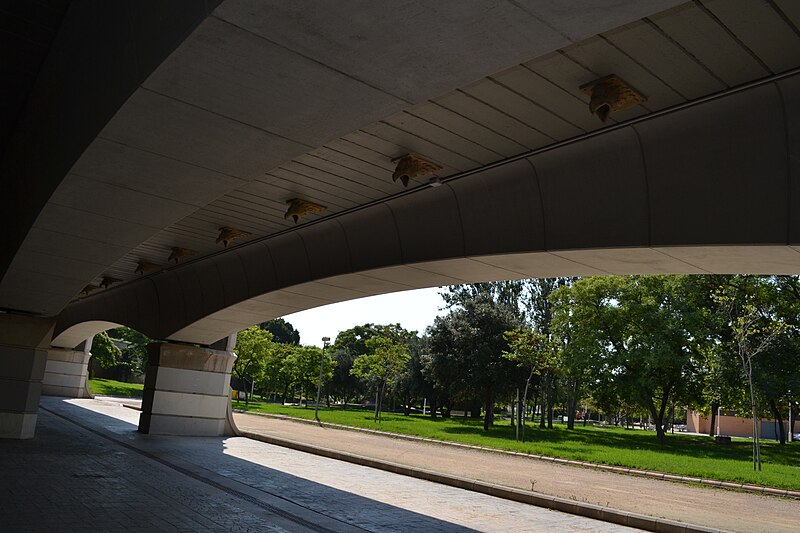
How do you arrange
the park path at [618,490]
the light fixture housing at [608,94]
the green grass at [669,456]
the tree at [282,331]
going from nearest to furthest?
the light fixture housing at [608,94], the park path at [618,490], the green grass at [669,456], the tree at [282,331]

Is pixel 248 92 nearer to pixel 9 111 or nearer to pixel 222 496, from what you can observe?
pixel 9 111

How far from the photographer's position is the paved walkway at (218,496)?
7.64 meters

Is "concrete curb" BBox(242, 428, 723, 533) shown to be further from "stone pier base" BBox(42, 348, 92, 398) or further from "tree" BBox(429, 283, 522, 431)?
"stone pier base" BBox(42, 348, 92, 398)

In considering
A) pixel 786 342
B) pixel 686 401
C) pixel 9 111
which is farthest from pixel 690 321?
pixel 9 111

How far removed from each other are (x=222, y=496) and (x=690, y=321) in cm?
2621

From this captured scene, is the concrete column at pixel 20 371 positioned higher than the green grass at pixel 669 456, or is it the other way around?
the concrete column at pixel 20 371

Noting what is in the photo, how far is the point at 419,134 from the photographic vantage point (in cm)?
662

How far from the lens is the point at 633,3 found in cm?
287

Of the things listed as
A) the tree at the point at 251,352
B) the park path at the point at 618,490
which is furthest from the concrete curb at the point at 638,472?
the tree at the point at 251,352

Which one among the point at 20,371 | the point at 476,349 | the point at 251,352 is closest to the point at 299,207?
the point at 20,371

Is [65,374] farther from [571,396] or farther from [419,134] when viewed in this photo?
[419,134]

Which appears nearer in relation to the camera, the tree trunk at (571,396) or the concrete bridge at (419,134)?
the concrete bridge at (419,134)

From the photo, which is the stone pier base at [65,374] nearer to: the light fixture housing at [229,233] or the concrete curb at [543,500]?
the concrete curb at [543,500]

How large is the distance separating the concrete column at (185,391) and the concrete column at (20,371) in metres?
3.41
